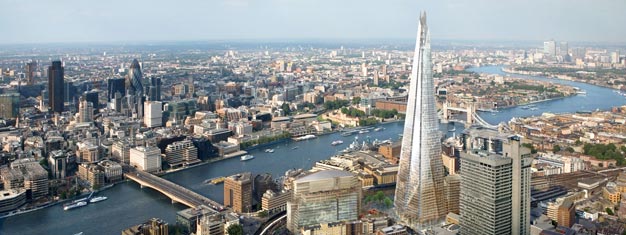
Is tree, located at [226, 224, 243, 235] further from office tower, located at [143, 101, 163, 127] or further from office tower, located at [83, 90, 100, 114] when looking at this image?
office tower, located at [83, 90, 100, 114]

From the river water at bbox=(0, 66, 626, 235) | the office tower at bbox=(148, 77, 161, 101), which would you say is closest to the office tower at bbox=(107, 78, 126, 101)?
the office tower at bbox=(148, 77, 161, 101)

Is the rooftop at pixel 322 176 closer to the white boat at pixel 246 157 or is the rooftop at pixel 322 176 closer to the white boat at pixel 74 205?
the white boat at pixel 74 205

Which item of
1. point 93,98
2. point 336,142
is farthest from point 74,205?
point 93,98

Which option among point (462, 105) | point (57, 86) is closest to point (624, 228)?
point (462, 105)

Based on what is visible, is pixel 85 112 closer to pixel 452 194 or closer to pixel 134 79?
pixel 134 79

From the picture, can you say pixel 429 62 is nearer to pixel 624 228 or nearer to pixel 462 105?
pixel 624 228
